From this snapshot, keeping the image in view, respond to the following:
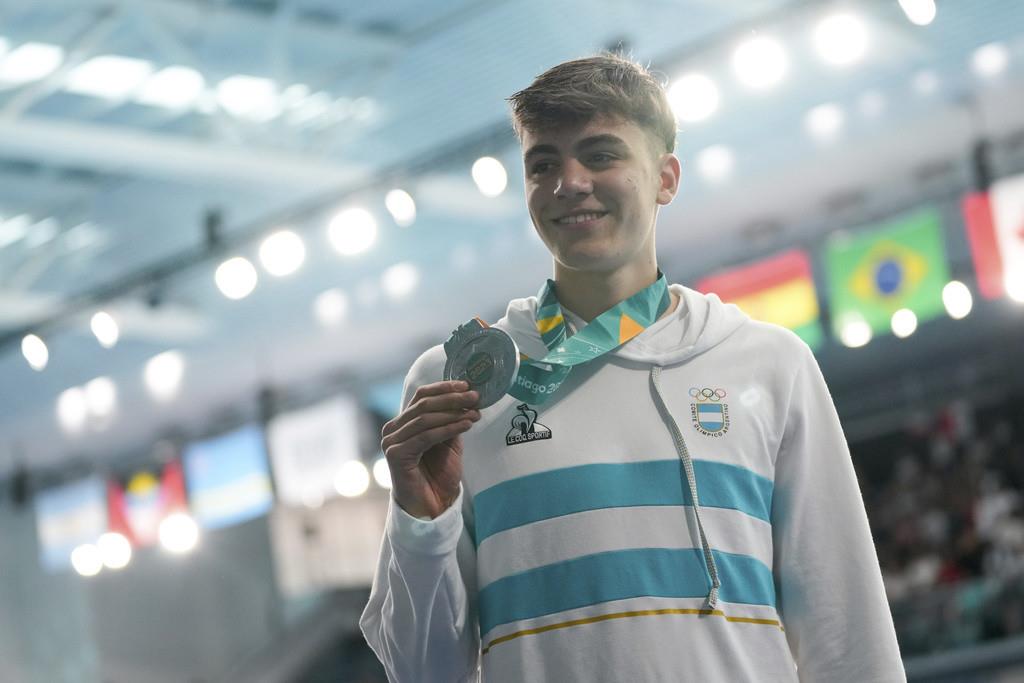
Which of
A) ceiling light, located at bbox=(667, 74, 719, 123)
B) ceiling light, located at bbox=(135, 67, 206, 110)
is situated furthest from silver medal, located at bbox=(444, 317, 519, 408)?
ceiling light, located at bbox=(135, 67, 206, 110)

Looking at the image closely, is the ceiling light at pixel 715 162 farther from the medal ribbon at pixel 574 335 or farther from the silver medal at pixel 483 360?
the silver medal at pixel 483 360

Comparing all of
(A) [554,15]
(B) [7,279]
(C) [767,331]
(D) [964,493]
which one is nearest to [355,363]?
(B) [7,279]

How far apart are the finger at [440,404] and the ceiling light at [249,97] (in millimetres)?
7841

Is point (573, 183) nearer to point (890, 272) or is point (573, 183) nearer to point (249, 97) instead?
point (249, 97)

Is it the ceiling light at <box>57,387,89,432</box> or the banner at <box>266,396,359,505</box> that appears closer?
the banner at <box>266,396,359,505</box>

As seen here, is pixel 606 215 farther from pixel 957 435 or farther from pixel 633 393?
pixel 957 435

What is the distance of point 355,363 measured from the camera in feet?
57.0

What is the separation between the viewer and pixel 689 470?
5.88 ft

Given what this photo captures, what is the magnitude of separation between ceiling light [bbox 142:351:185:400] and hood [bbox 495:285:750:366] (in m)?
14.5

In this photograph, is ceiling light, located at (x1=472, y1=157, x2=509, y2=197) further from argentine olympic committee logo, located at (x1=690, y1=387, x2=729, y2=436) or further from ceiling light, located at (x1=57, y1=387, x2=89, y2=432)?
ceiling light, located at (x1=57, y1=387, x2=89, y2=432)

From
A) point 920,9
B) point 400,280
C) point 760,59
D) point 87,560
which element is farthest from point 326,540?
point 920,9

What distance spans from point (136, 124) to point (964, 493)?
907cm

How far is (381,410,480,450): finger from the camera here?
1734 millimetres

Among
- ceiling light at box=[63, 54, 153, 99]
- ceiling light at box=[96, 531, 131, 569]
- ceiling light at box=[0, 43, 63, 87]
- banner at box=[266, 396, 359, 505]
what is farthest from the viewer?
ceiling light at box=[96, 531, 131, 569]
